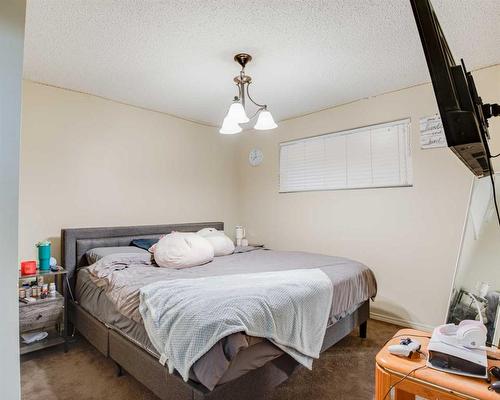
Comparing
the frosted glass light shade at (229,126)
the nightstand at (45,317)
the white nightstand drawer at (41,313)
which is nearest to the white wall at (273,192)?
the nightstand at (45,317)

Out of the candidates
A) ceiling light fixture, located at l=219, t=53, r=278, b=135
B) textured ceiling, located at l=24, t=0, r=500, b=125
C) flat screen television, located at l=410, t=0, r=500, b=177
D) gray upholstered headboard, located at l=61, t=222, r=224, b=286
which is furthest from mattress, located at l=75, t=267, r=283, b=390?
textured ceiling, located at l=24, t=0, r=500, b=125

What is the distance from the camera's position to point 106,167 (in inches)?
124

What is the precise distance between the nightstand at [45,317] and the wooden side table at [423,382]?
244 cm

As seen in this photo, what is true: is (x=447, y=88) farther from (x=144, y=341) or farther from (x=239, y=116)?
(x=144, y=341)

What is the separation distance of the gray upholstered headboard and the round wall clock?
1.64 m

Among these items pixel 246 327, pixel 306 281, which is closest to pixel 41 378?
pixel 246 327

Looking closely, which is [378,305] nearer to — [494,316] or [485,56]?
[494,316]

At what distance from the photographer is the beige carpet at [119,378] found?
6.04 feet

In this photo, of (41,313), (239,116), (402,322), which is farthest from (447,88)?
(41,313)

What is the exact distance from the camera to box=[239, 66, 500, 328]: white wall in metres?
2.72

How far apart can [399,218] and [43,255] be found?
3.34 metres

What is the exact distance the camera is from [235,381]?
4.65ft

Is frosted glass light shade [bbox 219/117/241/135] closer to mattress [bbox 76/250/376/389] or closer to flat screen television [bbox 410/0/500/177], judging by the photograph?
mattress [bbox 76/250/376/389]

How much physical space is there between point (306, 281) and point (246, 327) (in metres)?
0.63
